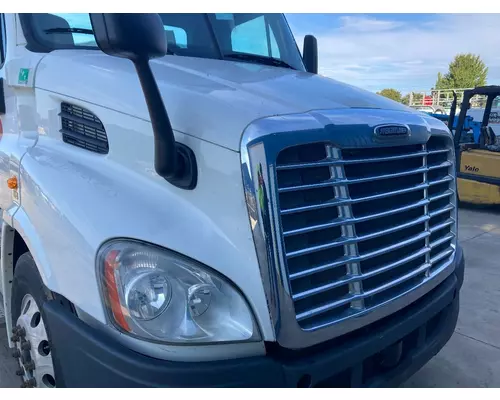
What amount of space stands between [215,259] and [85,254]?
1.69 ft

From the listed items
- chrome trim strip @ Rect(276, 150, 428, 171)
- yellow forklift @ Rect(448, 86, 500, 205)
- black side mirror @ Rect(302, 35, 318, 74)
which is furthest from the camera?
yellow forklift @ Rect(448, 86, 500, 205)

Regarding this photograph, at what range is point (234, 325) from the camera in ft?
6.03

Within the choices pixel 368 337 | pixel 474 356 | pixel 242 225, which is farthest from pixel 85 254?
pixel 474 356

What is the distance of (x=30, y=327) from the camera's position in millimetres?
2402

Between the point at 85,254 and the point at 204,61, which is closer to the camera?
the point at 85,254

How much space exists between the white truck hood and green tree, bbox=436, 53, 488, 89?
46.9 meters

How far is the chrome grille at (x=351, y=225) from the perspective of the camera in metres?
1.90

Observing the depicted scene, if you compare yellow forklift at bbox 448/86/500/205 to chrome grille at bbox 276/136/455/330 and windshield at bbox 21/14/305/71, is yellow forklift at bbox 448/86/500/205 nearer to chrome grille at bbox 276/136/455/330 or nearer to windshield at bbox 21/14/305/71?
windshield at bbox 21/14/305/71

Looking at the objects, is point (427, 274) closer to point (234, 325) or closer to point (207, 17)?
point (234, 325)

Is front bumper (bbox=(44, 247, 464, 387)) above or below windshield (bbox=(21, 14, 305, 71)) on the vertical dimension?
below

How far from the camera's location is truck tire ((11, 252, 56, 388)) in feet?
7.45

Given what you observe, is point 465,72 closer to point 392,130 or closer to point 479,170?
point 479,170

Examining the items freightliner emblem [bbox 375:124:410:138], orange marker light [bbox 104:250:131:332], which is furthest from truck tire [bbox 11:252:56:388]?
freightliner emblem [bbox 375:124:410:138]

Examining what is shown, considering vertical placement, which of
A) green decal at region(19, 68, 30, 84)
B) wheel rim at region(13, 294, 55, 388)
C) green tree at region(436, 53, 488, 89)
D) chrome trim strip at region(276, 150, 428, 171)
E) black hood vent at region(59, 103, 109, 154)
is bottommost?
green tree at region(436, 53, 488, 89)
